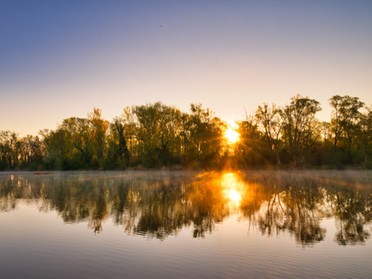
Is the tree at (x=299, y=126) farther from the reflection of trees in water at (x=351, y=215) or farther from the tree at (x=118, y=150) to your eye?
the reflection of trees in water at (x=351, y=215)

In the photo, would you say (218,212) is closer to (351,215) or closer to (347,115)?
(351,215)

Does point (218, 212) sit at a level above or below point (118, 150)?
below

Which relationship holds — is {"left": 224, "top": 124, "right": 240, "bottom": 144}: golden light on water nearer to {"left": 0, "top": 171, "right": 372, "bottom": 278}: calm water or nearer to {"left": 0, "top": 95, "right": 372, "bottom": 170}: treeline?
{"left": 0, "top": 95, "right": 372, "bottom": 170}: treeline

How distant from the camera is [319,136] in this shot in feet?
252

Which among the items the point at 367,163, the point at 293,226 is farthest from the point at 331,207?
the point at 367,163

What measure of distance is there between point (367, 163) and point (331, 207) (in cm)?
5077

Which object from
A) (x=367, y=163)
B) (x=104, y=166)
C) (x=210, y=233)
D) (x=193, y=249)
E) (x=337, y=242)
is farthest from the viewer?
(x=104, y=166)

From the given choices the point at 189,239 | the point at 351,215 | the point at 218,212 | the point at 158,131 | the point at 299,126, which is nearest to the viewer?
the point at 189,239

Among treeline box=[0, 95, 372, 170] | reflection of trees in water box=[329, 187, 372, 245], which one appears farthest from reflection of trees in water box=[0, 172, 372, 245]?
treeline box=[0, 95, 372, 170]

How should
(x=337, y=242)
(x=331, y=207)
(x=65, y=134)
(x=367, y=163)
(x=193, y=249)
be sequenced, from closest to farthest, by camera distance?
(x=193, y=249) → (x=337, y=242) → (x=331, y=207) → (x=367, y=163) → (x=65, y=134)

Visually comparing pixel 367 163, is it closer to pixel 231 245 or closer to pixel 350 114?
pixel 350 114

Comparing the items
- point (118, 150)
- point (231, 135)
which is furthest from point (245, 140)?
point (118, 150)

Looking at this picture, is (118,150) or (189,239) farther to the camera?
(118,150)

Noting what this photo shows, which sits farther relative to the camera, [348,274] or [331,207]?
[331,207]
